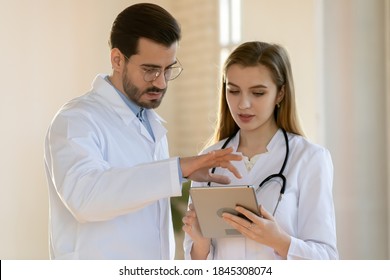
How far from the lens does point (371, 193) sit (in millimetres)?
3768

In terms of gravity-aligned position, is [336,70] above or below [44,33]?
below

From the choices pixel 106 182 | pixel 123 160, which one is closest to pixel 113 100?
pixel 123 160

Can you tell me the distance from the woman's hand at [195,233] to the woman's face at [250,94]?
1.05 ft

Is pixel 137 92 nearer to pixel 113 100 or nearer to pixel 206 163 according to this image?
pixel 113 100

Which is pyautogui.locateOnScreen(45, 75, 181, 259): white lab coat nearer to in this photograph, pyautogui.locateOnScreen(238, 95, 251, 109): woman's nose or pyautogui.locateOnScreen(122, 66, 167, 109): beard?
pyautogui.locateOnScreen(122, 66, 167, 109): beard

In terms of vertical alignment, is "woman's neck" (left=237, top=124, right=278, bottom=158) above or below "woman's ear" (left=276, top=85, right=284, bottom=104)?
below

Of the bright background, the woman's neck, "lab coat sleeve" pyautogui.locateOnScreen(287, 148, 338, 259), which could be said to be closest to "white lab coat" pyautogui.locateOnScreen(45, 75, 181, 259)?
the woman's neck

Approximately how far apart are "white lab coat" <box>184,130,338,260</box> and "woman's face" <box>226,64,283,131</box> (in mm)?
125

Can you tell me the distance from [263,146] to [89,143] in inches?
21.6

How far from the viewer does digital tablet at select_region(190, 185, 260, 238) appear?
1.88 m

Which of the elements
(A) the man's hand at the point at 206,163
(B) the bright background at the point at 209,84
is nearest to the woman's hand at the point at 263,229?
(A) the man's hand at the point at 206,163

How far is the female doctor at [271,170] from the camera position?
6.41 ft
